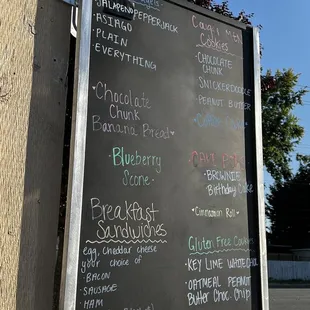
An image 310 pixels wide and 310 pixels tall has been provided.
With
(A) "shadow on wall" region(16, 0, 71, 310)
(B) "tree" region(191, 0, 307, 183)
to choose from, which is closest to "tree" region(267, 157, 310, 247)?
(B) "tree" region(191, 0, 307, 183)

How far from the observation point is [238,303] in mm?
3049

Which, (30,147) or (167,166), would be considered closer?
(30,147)

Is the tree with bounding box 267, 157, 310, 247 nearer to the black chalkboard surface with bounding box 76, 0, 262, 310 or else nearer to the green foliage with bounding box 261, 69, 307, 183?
the green foliage with bounding box 261, 69, 307, 183

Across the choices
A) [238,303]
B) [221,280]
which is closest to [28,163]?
[221,280]

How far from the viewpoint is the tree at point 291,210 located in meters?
44.8

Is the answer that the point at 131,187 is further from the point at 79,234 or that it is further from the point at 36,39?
the point at 36,39

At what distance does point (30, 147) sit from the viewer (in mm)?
2363

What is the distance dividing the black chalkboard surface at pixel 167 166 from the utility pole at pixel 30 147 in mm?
180

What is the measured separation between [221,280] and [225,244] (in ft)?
0.73

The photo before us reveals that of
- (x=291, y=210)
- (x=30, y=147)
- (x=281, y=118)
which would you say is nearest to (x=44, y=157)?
(x=30, y=147)

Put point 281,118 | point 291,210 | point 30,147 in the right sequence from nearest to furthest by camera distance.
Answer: point 30,147
point 281,118
point 291,210

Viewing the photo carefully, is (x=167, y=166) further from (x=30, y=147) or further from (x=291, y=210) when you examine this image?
(x=291, y=210)

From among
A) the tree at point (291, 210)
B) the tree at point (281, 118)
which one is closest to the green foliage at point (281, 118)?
the tree at point (281, 118)

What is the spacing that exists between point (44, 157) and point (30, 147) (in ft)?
0.33
